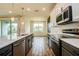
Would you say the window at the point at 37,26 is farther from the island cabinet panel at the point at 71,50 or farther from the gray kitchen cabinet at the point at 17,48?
the island cabinet panel at the point at 71,50

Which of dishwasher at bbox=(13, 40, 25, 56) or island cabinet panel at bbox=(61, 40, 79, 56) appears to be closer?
island cabinet panel at bbox=(61, 40, 79, 56)

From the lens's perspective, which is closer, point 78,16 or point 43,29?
point 78,16

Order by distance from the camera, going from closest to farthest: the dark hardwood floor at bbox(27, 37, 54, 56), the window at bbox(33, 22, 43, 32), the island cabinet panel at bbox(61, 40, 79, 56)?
1. the island cabinet panel at bbox(61, 40, 79, 56)
2. the dark hardwood floor at bbox(27, 37, 54, 56)
3. the window at bbox(33, 22, 43, 32)

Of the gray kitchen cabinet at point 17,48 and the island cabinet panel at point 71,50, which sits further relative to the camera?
the gray kitchen cabinet at point 17,48

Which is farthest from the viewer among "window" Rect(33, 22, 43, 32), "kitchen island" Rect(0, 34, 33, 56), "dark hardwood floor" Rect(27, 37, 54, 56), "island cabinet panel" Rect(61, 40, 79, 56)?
"window" Rect(33, 22, 43, 32)

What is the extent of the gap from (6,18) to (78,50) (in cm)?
1390

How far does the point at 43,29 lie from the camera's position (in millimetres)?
18000

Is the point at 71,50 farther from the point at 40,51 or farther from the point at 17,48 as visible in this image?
the point at 40,51

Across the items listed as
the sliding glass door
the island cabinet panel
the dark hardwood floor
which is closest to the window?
the sliding glass door

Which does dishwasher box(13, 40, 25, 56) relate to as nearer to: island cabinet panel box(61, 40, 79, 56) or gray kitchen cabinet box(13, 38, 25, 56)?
gray kitchen cabinet box(13, 38, 25, 56)

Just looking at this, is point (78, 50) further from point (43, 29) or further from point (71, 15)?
point (43, 29)

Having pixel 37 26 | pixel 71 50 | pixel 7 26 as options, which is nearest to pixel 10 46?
pixel 71 50

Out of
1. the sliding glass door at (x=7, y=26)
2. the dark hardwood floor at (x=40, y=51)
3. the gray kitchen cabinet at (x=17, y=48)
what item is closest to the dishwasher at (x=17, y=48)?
the gray kitchen cabinet at (x=17, y=48)

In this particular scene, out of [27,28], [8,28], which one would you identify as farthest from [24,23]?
[8,28]
